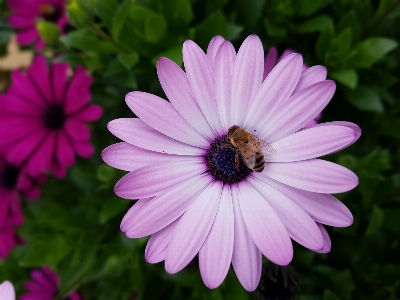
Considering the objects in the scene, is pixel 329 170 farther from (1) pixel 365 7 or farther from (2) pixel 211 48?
(1) pixel 365 7

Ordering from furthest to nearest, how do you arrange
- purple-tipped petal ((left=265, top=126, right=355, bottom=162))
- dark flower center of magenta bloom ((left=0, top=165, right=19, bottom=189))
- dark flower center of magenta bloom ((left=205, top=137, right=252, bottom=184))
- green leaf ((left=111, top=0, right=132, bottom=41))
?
dark flower center of magenta bloom ((left=0, top=165, right=19, bottom=189))
green leaf ((left=111, top=0, right=132, bottom=41))
dark flower center of magenta bloom ((left=205, top=137, right=252, bottom=184))
purple-tipped petal ((left=265, top=126, right=355, bottom=162))

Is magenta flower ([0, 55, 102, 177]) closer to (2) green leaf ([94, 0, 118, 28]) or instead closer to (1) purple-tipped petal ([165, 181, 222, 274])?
(2) green leaf ([94, 0, 118, 28])

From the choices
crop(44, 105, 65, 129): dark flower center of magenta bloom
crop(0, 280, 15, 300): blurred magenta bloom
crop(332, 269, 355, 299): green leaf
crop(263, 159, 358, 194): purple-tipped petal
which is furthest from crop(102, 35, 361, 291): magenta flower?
crop(44, 105, 65, 129): dark flower center of magenta bloom

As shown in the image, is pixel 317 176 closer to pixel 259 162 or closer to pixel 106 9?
pixel 259 162

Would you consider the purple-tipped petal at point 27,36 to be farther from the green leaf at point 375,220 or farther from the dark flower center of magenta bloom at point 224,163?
the green leaf at point 375,220

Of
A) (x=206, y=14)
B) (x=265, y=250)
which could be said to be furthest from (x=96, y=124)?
(x=265, y=250)

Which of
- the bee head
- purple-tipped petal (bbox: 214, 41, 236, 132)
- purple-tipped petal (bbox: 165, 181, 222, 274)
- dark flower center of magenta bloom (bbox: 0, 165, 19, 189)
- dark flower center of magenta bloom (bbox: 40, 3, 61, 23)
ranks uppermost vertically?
dark flower center of magenta bloom (bbox: 40, 3, 61, 23)

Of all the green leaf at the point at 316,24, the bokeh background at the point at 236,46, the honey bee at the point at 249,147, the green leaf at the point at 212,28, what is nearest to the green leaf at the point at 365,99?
the bokeh background at the point at 236,46
